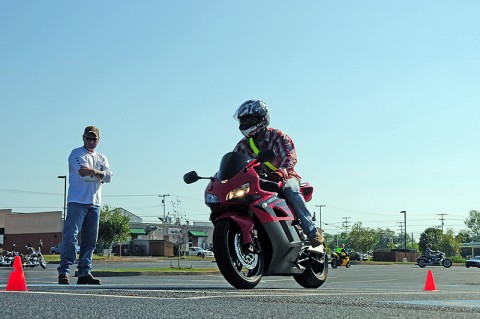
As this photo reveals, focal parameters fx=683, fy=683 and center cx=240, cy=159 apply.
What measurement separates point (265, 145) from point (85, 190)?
2.25m

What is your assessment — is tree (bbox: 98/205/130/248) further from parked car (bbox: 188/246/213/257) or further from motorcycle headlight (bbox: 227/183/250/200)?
motorcycle headlight (bbox: 227/183/250/200)

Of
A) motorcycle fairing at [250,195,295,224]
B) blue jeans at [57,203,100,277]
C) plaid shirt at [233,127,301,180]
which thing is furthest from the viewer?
blue jeans at [57,203,100,277]

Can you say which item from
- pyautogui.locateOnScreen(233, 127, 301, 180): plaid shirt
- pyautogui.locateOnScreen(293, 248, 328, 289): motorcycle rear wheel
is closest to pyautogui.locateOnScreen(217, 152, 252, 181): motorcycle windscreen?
pyautogui.locateOnScreen(233, 127, 301, 180): plaid shirt

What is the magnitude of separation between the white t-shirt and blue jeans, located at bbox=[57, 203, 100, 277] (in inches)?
3.6

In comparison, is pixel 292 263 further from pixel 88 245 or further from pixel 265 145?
pixel 88 245

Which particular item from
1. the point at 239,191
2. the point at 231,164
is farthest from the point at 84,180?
the point at 239,191

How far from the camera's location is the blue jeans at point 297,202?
760cm

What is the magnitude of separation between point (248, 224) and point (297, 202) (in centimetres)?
86

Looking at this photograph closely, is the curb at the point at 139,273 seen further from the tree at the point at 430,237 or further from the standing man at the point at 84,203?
the tree at the point at 430,237

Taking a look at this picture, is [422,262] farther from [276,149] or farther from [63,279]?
[63,279]

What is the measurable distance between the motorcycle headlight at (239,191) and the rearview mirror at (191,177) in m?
0.70

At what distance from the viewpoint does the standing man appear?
8141mm

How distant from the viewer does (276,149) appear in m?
7.89

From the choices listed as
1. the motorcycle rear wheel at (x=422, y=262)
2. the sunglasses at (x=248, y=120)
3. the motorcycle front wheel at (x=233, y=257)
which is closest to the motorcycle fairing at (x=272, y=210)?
the motorcycle front wheel at (x=233, y=257)
